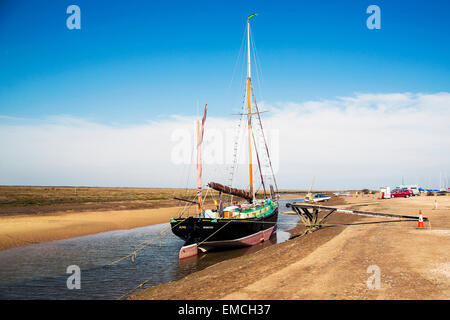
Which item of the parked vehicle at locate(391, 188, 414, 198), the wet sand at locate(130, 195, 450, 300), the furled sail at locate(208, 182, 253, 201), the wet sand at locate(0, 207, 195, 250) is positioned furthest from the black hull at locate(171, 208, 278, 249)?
the parked vehicle at locate(391, 188, 414, 198)

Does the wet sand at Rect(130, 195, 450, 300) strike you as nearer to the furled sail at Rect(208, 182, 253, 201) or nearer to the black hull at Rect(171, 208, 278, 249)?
the black hull at Rect(171, 208, 278, 249)

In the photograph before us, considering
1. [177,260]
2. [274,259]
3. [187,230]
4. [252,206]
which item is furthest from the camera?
[252,206]

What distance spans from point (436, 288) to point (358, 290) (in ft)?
7.38

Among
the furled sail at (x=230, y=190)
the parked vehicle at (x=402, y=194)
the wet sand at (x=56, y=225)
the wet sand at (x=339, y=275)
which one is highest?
the furled sail at (x=230, y=190)

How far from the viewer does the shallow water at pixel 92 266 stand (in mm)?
12906

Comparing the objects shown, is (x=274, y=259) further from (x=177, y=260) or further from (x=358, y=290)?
(x=177, y=260)

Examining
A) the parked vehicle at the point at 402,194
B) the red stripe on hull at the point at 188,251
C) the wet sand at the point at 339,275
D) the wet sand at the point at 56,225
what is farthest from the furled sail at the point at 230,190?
the parked vehicle at the point at 402,194

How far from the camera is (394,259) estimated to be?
11.7 m

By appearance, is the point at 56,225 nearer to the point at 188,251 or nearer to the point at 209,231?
the point at 188,251

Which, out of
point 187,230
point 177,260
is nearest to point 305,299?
point 177,260

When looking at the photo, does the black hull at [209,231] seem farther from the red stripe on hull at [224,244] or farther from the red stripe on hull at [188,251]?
the red stripe on hull at [188,251]

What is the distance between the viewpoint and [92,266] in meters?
17.2
